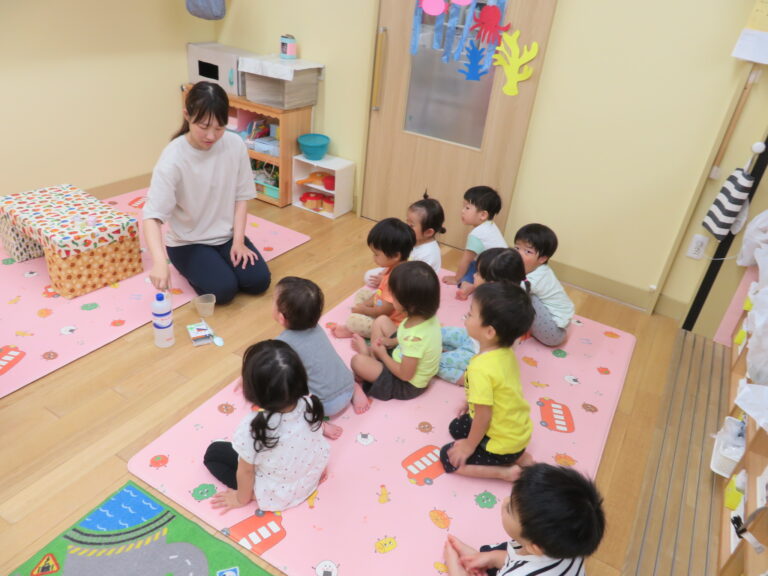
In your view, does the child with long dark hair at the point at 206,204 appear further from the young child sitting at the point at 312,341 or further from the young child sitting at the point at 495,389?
the young child sitting at the point at 495,389

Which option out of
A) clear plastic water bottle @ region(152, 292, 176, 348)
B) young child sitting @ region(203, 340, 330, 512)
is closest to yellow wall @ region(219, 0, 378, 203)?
clear plastic water bottle @ region(152, 292, 176, 348)

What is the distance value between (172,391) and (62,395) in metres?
0.37

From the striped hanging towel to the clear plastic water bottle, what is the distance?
241 cm

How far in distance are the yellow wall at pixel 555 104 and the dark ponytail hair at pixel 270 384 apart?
2060 millimetres

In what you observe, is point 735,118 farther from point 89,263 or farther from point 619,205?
point 89,263

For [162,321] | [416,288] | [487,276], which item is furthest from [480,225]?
[162,321]

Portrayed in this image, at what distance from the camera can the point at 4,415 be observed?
1840 mm

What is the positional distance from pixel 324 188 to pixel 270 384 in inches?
93.6

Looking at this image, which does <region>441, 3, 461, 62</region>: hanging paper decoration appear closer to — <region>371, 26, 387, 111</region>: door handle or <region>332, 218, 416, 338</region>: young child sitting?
<region>371, 26, 387, 111</region>: door handle

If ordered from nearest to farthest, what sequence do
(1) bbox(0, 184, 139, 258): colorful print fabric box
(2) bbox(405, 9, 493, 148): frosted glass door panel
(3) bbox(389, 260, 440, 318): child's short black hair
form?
(3) bbox(389, 260, 440, 318): child's short black hair → (1) bbox(0, 184, 139, 258): colorful print fabric box → (2) bbox(405, 9, 493, 148): frosted glass door panel

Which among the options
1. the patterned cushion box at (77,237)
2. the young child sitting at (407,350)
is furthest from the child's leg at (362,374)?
the patterned cushion box at (77,237)

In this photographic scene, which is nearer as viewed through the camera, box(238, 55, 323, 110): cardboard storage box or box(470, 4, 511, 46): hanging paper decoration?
box(470, 4, 511, 46): hanging paper decoration

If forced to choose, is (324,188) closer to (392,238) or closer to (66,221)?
(392,238)

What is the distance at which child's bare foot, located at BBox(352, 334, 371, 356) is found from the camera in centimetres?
224
